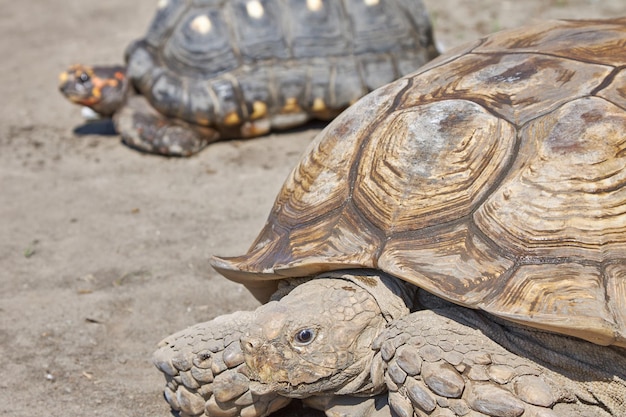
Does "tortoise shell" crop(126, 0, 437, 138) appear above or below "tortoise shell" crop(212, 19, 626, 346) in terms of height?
below

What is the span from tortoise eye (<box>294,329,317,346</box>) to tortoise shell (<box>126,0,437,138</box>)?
3251mm

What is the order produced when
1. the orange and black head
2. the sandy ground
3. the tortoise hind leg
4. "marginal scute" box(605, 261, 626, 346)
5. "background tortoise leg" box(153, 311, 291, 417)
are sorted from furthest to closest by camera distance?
1. the orange and black head
2. the tortoise hind leg
3. the sandy ground
4. "background tortoise leg" box(153, 311, 291, 417)
5. "marginal scute" box(605, 261, 626, 346)

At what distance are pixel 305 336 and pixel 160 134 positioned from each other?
333cm

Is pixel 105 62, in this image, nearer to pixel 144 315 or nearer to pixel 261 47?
pixel 261 47

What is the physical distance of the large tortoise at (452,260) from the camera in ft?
7.06

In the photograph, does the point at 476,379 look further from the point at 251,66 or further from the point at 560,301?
the point at 251,66

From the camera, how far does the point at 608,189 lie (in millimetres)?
2219

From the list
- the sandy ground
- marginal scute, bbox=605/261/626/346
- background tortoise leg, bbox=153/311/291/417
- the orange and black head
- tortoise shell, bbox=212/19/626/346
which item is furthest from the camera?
the orange and black head

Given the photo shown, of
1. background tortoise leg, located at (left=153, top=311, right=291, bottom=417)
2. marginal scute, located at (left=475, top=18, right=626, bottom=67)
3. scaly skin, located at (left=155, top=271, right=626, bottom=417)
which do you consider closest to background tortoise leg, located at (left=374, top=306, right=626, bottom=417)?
scaly skin, located at (left=155, top=271, right=626, bottom=417)

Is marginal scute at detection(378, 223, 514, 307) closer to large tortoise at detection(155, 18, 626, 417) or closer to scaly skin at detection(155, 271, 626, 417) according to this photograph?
large tortoise at detection(155, 18, 626, 417)

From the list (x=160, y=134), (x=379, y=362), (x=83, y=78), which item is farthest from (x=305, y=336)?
(x=83, y=78)

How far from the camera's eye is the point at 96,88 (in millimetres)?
5789

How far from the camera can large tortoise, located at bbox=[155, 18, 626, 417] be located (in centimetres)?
215

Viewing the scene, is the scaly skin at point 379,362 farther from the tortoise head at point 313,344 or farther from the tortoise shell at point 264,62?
the tortoise shell at point 264,62
